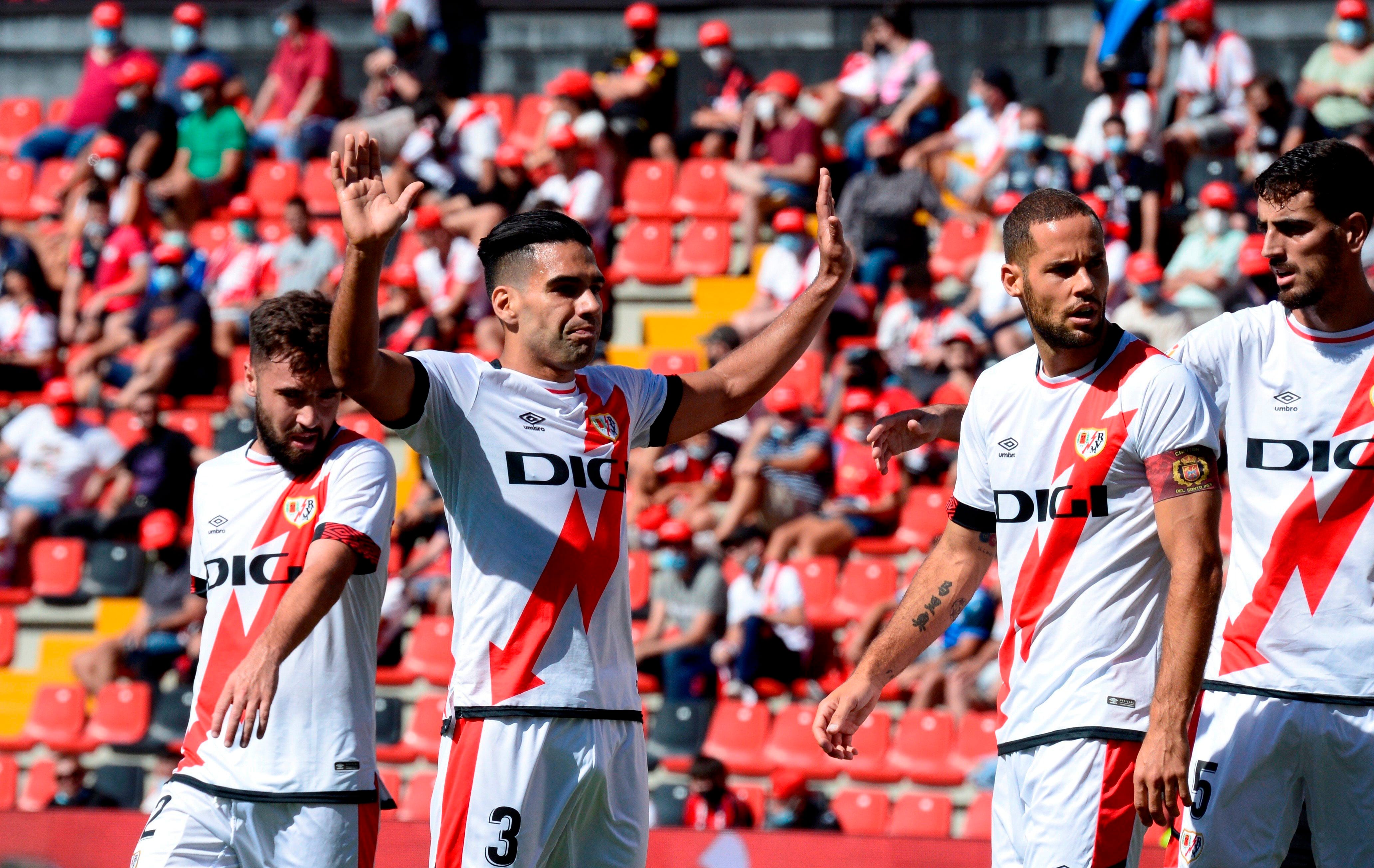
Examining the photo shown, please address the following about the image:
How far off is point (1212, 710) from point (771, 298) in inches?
340

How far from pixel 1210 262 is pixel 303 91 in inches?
357

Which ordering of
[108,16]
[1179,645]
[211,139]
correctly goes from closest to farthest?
[1179,645] < [211,139] < [108,16]

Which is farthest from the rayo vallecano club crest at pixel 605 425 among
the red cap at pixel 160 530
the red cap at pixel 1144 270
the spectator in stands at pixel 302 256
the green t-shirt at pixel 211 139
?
the green t-shirt at pixel 211 139

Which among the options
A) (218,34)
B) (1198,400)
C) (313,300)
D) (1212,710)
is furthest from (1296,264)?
(218,34)

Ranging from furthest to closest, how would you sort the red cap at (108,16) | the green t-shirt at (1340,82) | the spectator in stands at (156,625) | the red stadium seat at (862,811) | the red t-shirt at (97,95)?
the red t-shirt at (97,95) → the red cap at (108,16) → the green t-shirt at (1340,82) → the spectator in stands at (156,625) → the red stadium seat at (862,811)

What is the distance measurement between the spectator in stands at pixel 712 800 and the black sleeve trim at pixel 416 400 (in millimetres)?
5651

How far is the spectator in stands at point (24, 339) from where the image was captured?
47.7ft

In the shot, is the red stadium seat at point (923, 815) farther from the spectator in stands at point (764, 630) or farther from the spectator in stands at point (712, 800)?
the spectator in stands at point (764, 630)

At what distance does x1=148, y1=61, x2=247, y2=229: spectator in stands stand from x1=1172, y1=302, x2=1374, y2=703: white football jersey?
12.9 m

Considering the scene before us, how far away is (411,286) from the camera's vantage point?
1423cm

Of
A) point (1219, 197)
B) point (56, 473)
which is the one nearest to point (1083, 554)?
point (1219, 197)

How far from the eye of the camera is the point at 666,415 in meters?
5.15

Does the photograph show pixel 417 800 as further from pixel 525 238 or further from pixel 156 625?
pixel 525 238

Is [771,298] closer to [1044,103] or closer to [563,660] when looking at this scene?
[1044,103]
